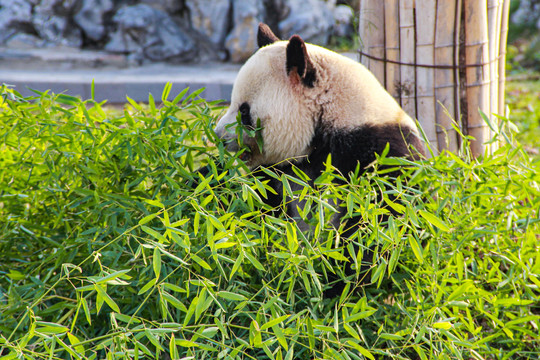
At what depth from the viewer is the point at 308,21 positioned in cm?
756

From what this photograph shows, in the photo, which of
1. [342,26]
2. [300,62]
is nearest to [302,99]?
[300,62]

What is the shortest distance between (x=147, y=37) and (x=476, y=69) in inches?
246

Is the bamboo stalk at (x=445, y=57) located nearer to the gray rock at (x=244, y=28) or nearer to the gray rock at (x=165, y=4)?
the gray rock at (x=244, y=28)

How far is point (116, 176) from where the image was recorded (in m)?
1.84

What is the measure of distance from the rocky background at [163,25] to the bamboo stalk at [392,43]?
17.4ft

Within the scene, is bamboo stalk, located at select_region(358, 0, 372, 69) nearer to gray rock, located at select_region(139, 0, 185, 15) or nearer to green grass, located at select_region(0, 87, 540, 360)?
green grass, located at select_region(0, 87, 540, 360)

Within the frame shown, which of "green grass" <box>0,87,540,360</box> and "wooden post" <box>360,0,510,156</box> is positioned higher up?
"wooden post" <box>360,0,510,156</box>

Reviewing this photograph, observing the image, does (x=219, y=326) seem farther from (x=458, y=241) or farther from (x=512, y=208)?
(x=512, y=208)

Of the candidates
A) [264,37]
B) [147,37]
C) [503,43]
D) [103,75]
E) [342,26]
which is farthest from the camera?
[342,26]

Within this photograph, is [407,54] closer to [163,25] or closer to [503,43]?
[503,43]

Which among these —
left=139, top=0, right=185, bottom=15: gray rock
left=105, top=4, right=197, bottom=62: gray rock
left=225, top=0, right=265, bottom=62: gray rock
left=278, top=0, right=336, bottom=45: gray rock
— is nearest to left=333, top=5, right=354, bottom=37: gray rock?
left=278, top=0, right=336, bottom=45: gray rock

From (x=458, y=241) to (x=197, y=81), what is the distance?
4.97 m

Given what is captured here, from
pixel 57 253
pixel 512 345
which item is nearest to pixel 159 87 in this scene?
pixel 57 253

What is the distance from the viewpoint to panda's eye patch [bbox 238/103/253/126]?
2.04 m
